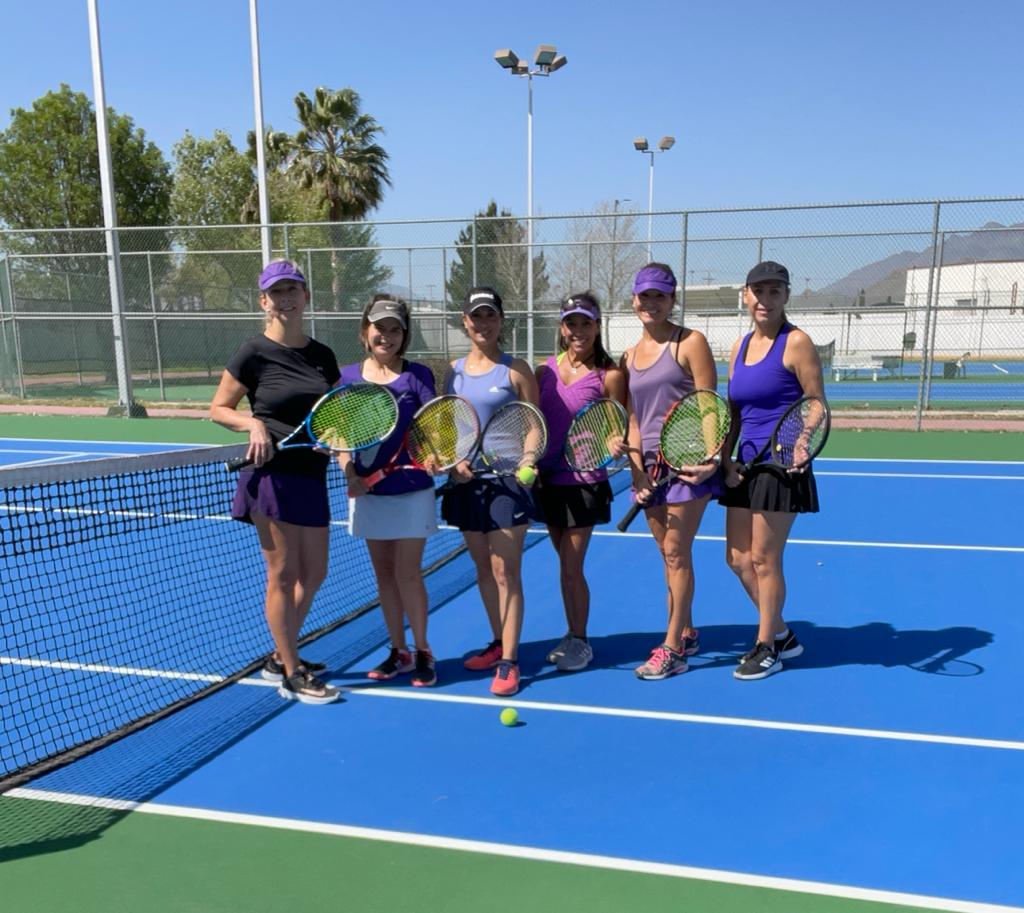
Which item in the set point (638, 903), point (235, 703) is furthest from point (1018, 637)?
point (235, 703)

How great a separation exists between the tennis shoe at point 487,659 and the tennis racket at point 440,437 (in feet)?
3.91

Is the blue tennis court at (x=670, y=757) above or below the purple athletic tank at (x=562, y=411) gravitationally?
below

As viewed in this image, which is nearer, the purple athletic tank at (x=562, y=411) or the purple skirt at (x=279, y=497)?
the purple skirt at (x=279, y=497)

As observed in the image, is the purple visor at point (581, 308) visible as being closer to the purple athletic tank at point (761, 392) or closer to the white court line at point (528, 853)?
the purple athletic tank at point (761, 392)

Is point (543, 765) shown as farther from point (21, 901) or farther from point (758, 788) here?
point (21, 901)

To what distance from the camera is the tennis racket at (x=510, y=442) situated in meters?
4.00

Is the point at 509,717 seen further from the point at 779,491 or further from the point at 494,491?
the point at 779,491

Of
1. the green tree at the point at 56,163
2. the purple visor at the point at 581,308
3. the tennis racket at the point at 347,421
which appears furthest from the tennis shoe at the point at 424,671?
the green tree at the point at 56,163

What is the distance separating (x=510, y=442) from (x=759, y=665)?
1759 mm

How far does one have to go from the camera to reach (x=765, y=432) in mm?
4168

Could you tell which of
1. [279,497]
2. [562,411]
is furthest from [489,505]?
[279,497]

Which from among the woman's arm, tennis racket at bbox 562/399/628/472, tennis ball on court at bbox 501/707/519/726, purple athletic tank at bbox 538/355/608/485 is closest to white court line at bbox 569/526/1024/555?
purple athletic tank at bbox 538/355/608/485

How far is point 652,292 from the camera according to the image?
4113mm

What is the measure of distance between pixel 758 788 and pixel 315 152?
3457 cm
